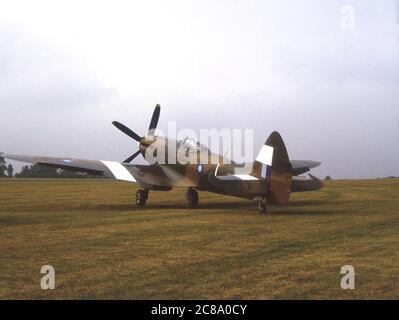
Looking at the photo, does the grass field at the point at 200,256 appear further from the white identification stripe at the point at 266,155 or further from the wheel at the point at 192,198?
the wheel at the point at 192,198

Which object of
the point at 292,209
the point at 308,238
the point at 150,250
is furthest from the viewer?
the point at 292,209

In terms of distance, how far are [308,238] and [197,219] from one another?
14.8ft

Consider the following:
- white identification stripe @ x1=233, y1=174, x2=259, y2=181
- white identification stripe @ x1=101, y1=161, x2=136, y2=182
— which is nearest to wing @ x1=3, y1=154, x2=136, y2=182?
white identification stripe @ x1=101, y1=161, x2=136, y2=182

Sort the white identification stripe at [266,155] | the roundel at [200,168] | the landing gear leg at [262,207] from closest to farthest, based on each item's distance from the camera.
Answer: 1. the white identification stripe at [266,155]
2. the landing gear leg at [262,207]
3. the roundel at [200,168]

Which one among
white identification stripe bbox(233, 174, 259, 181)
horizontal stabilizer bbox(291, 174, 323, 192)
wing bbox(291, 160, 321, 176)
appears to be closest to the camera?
white identification stripe bbox(233, 174, 259, 181)

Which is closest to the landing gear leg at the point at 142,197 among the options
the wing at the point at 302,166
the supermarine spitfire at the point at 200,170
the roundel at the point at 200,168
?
the supermarine spitfire at the point at 200,170

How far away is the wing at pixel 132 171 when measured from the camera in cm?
1998

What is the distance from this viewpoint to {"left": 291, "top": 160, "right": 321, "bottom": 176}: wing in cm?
2319

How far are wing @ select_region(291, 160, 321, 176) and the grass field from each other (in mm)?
8380

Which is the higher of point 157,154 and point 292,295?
point 157,154

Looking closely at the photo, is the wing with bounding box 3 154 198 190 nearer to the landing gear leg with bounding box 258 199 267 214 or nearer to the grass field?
the landing gear leg with bounding box 258 199 267 214
